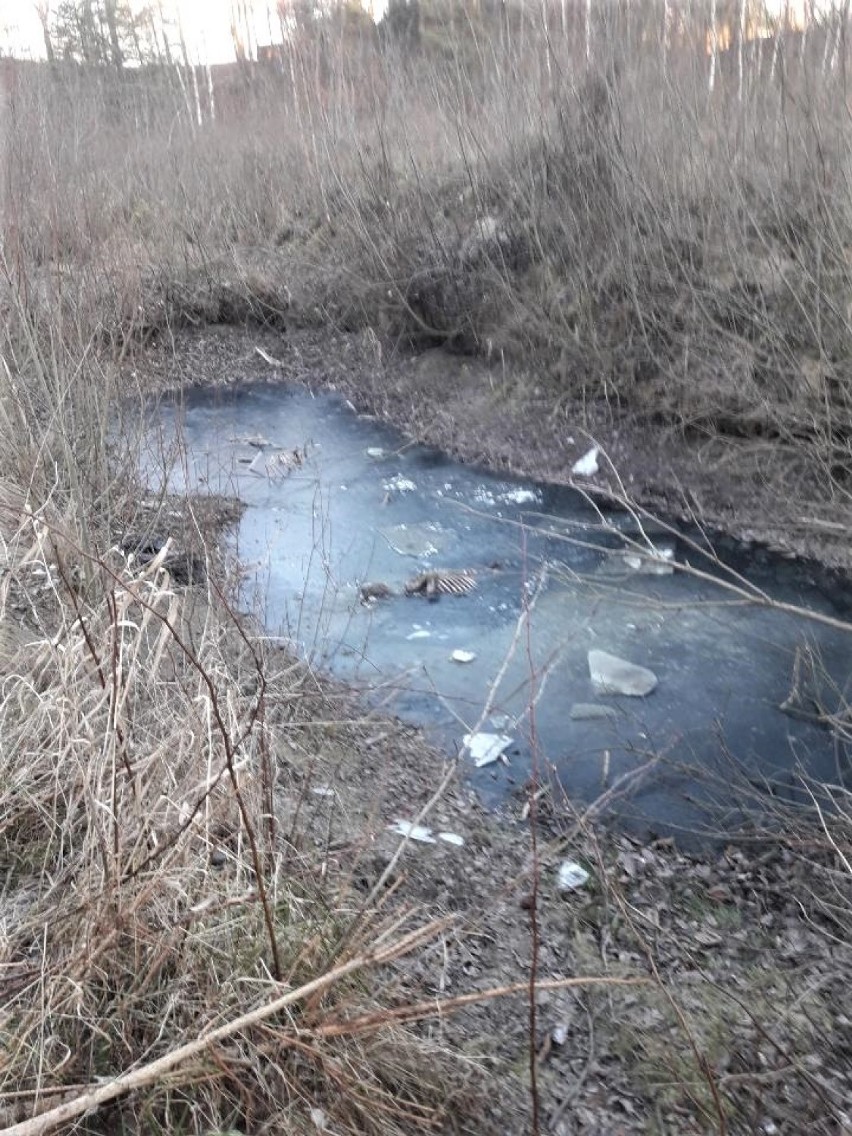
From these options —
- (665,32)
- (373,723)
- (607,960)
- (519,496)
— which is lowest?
(519,496)

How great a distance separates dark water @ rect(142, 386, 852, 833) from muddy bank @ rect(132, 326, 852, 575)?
1.25ft

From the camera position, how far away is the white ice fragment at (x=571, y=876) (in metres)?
4.03

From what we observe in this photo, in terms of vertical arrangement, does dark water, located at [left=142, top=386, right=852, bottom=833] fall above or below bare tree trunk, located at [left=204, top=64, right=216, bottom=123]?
below

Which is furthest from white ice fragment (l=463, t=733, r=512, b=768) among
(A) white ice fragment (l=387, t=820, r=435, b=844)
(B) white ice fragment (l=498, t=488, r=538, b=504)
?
(B) white ice fragment (l=498, t=488, r=538, b=504)

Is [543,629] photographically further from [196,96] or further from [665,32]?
[196,96]

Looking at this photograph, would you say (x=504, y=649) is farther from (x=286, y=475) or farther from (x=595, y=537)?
(x=286, y=475)

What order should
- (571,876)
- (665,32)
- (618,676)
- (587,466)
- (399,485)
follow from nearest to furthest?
(571,876) → (618,676) → (665,32) → (399,485) → (587,466)

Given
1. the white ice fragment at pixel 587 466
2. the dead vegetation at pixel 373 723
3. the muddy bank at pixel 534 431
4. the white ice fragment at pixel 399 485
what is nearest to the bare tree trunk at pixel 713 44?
the dead vegetation at pixel 373 723

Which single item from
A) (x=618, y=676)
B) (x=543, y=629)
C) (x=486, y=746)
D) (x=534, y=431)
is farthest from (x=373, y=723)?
(x=534, y=431)

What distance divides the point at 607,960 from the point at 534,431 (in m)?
6.83

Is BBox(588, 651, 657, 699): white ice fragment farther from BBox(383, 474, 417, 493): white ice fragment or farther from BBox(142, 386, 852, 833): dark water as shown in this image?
BBox(383, 474, 417, 493): white ice fragment

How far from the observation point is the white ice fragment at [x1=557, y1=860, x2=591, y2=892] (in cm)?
403

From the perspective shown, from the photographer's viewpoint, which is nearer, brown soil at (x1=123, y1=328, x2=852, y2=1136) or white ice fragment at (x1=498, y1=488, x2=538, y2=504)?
brown soil at (x1=123, y1=328, x2=852, y2=1136)

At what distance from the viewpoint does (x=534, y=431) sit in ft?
32.2
